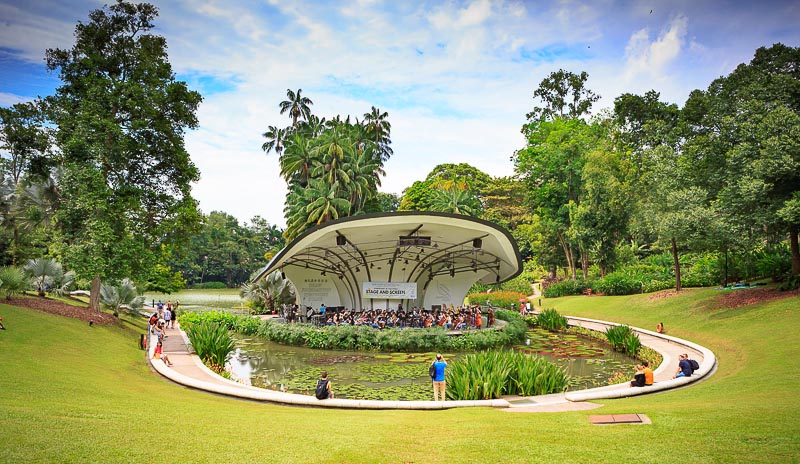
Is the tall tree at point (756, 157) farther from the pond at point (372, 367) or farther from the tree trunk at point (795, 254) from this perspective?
the pond at point (372, 367)

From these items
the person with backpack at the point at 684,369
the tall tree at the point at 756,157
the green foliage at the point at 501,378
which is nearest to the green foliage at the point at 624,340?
the person with backpack at the point at 684,369

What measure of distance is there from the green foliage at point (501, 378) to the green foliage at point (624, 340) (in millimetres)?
7414

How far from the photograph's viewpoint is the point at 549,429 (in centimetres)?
689

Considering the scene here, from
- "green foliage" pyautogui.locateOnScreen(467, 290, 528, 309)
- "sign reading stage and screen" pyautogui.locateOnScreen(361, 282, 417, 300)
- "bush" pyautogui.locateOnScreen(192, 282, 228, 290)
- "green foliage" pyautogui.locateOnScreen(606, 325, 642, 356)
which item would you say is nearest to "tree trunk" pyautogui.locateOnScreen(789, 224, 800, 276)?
"green foliage" pyautogui.locateOnScreen(606, 325, 642, 356)

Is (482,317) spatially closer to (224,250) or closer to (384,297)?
(384,297)

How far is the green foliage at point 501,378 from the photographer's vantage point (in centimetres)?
1092

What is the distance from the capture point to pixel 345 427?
7.28 metres

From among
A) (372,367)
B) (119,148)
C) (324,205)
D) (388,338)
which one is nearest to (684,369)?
(372,367)

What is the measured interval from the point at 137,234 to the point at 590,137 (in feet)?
124

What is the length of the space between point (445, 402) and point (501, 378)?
169 cm

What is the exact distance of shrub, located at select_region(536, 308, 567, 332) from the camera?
25766 mm

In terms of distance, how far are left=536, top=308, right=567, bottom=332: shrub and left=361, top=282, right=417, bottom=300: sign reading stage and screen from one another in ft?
23.6

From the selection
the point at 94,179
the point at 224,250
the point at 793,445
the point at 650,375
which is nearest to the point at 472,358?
the point at 650,375

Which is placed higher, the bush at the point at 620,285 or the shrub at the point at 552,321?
the bush at the point at 620,285
